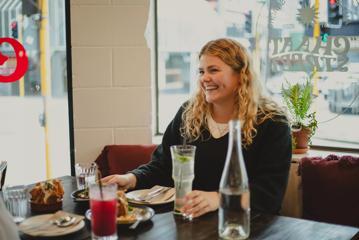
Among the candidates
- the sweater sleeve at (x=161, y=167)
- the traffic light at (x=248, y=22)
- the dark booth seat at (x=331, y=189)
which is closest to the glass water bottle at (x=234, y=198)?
the sweater sleeve at (x=161, y=167)

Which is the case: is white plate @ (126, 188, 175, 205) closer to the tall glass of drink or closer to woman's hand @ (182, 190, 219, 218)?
woman's hand @ (182, 190, 219, 218)

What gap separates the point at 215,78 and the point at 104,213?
3.25 ft

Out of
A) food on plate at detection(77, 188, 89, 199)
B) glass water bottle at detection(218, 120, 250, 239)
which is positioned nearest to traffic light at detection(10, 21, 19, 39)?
food on plate at detection(77, 188, 89, 199)

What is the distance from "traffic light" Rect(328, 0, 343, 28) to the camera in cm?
288

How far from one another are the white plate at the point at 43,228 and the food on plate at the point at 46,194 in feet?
0.47

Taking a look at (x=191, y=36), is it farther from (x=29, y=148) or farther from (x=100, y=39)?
(x=29, y=148)

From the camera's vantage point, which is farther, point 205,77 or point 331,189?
point 331,189

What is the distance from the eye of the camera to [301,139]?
277 centimetres

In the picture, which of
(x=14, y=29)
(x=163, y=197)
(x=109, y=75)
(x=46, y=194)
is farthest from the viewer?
(x=14, y=29)

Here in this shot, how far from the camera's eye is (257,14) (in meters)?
3.13

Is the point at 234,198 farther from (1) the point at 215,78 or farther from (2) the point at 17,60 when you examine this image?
(2) the point at 17,60

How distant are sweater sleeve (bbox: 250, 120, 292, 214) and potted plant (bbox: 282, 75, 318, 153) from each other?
623 millimetres

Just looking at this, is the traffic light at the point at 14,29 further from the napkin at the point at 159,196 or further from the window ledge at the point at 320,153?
the window ledge at the point at 320,153

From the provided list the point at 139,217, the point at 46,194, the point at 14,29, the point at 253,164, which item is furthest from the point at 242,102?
the point at 14,29
